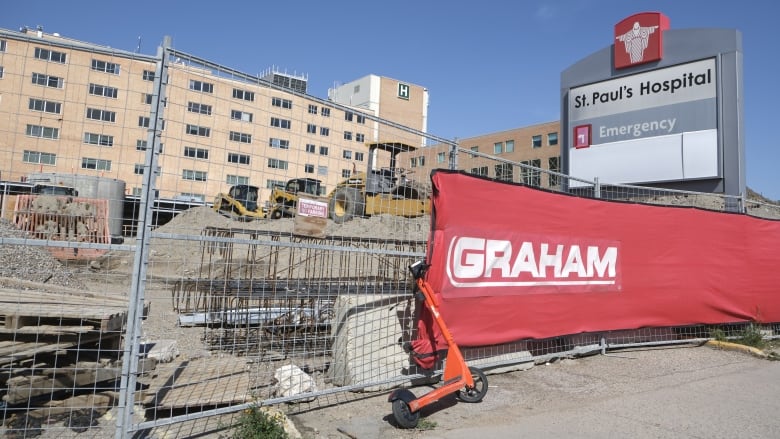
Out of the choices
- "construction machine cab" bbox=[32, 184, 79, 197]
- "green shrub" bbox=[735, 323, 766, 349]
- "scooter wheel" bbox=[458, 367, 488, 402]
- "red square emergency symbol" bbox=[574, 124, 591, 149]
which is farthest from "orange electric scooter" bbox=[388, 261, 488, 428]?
"red square emergency symbol" bbox=[574, 124, 591, 149]

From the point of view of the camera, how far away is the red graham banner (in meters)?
5.72

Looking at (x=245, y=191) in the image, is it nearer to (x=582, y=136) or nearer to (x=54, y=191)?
(x=54, y=191)

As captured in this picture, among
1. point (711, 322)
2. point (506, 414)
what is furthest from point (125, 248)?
point (711, 322)

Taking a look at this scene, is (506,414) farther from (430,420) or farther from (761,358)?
(761,358)

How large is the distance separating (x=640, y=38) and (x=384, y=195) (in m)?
10.4

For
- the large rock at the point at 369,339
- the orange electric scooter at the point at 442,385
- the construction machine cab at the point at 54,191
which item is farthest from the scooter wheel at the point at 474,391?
the construction machine cab at the point at 54,191

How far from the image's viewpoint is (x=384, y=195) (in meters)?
7.51

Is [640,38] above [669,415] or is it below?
above

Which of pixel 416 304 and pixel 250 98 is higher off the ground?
pixel 250 98

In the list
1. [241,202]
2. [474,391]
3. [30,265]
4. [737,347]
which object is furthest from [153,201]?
[30,265]

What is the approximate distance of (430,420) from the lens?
4.69 meters

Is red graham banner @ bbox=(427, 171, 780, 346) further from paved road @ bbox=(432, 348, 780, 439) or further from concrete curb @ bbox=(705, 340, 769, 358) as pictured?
paved road @ bbox=(432, 348, 780, 439)

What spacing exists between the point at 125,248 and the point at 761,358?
9.06 m

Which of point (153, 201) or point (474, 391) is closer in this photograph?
point (153, 201)
